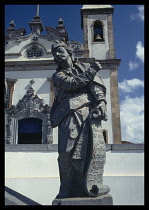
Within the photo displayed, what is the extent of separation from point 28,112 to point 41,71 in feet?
9.56

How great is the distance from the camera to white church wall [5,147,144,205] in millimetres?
6098

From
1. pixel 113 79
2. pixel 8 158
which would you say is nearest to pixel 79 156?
pixel 8 158

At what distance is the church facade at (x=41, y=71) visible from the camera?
46.8 feet

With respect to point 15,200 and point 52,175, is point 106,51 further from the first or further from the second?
point 15,200

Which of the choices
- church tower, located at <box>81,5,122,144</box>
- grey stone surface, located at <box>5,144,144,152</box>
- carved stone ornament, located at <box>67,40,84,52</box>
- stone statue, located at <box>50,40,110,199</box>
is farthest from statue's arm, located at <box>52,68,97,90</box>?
carved stone ornament, located at <box>67,40,84,52</box>

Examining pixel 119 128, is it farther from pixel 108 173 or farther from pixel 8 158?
pixel 8 158

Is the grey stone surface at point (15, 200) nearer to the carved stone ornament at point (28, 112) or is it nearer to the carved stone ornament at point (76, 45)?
the carved stone ornament at point (28, 112)

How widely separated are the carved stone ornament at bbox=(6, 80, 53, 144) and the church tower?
3.54 m

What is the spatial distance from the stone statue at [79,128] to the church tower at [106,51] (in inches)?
422

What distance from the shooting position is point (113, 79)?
15.0m

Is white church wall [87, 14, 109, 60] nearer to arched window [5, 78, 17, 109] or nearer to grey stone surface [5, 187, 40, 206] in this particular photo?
arched window [5, 78, 17, 109]

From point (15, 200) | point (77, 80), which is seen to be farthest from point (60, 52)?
point (15, 200)

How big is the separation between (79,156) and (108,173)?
3757 millimetres

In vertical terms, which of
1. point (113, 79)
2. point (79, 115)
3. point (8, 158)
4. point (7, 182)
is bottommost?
point (7, 182)
